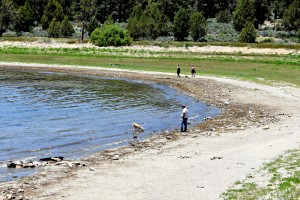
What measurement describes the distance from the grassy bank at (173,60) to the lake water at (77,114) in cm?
1564

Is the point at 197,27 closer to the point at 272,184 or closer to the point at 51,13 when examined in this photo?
the point at 51,13

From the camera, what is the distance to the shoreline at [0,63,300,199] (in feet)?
70.0

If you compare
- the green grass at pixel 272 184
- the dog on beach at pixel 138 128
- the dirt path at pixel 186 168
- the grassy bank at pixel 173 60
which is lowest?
the grassy bank at pixel 173 60

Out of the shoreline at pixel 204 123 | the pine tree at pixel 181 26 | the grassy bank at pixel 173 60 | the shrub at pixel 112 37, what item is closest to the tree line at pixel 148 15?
the pine tree at pixel 181 26

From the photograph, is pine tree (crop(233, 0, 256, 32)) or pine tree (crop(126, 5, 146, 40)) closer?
pine tree (crop(126, 5, 146, 40))

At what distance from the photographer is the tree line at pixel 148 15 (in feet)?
444

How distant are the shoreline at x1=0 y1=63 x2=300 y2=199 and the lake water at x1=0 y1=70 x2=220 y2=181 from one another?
1.35 m

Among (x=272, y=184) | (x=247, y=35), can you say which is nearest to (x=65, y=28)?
(x=247, y=35)

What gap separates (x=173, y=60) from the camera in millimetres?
97562

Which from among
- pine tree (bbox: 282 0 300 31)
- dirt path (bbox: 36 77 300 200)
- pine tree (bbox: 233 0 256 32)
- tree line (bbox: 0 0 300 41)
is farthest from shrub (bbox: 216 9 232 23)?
dirt path (bbox: 36 77 300 200)

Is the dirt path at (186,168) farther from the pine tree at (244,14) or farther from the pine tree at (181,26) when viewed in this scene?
the pine tree at (244,14)

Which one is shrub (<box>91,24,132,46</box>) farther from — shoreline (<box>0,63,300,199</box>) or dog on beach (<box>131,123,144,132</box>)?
dog on beach (<box>131,123,144,132</box>)

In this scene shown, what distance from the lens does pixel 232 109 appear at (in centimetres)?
4369

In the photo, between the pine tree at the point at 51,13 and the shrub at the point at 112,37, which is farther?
the pine tree at the point at 51,13
